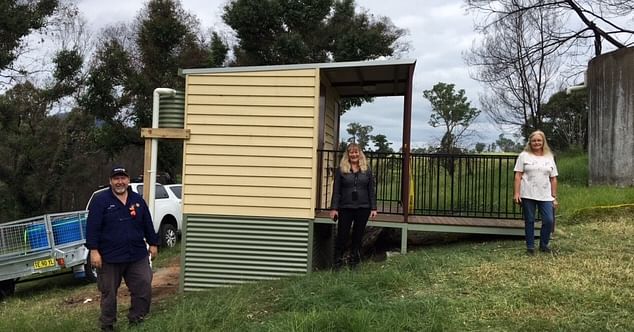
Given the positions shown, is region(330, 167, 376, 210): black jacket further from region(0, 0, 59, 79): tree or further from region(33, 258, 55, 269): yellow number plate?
region(0, 0, 59, 79): tree

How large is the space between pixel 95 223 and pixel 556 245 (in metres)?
4.98

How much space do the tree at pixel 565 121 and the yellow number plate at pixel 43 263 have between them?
21668 mm

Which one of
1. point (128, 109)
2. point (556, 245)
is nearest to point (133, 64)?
point (128, 109)

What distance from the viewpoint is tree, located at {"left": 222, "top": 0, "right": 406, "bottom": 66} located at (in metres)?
18.0

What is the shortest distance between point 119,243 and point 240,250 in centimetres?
226

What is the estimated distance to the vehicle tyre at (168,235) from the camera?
1229 cm

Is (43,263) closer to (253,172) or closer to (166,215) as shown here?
(253,172)

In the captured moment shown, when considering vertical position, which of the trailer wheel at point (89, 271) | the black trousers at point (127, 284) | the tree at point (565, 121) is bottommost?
the trailer wheel at point (89, 271)

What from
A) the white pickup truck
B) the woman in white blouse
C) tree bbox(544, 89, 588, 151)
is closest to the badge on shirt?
the woman in white blouse

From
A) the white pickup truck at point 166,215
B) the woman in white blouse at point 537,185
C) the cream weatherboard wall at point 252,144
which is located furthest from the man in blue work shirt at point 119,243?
the white pickup truck at point 166,215

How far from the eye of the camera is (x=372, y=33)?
717 inches

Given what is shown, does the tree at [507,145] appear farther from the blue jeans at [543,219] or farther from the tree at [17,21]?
the blue jeans at [543,219]

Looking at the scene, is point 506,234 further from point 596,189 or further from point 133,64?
point 133,64

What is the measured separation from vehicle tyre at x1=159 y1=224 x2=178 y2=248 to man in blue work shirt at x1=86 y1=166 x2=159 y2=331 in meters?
7.39
